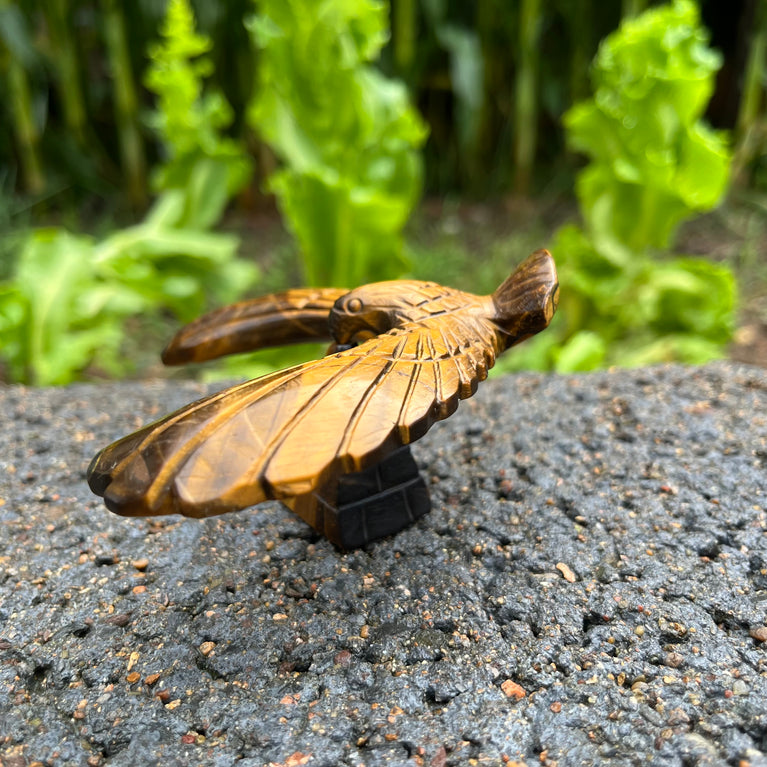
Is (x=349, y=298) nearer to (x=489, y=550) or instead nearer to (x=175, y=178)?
(x=489, y=550)

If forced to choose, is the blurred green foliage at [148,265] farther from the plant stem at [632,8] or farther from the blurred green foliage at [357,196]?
the plant stem at [632,8]

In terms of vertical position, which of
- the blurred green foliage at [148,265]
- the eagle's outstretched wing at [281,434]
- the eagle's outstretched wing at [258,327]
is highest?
the eagle's outstretched wing at [281,434]

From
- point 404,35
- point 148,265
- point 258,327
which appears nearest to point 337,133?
point 148,265

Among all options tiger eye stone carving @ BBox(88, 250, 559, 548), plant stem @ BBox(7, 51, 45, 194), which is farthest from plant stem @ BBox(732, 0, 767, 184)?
plant stem @ BBox(7, 51, 45, 194)

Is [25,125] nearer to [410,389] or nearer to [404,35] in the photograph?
[404,35]

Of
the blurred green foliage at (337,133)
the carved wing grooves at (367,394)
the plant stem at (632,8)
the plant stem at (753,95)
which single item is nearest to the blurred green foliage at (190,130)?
the blurred green foliage at (337,133)

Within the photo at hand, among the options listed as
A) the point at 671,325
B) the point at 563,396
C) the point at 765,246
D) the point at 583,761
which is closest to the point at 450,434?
the point at 563,396
